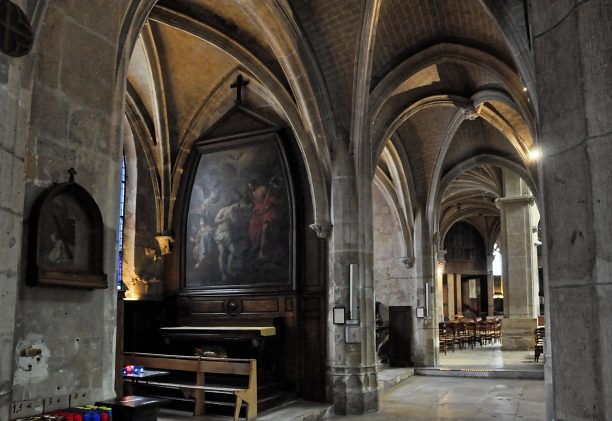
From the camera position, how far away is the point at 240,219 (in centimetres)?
1152

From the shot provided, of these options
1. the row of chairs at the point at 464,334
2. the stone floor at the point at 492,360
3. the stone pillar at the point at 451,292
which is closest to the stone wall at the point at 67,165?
the stone floor at the point at 492,360

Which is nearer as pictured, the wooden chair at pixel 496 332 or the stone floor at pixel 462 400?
the stone floor at pixel 462 400

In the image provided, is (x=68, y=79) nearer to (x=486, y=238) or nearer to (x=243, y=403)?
(x=243, y=403)

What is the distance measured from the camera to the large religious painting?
11.0 m

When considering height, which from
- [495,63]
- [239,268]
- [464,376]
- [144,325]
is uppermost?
[495,63]

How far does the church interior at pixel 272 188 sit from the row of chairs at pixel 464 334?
1.96 m

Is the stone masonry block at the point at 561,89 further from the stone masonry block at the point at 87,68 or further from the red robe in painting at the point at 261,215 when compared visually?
the red robe in painting at the point at 261,215

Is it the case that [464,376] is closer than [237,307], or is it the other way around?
[237,307]

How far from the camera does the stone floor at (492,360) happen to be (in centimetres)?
1441

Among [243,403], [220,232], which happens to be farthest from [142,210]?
[243,403]

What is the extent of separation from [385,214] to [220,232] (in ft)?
22.2

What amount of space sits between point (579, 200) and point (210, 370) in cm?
672

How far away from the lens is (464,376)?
44.4ft

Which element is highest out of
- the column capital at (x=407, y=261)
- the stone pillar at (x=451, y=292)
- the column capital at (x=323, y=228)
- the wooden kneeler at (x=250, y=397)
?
the column capital at (x=323, y=228)
